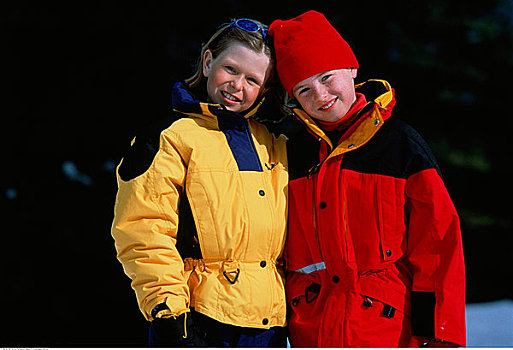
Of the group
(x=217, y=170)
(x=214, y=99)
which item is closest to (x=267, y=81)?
(x=214, y=99)

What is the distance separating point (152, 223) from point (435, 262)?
109cm

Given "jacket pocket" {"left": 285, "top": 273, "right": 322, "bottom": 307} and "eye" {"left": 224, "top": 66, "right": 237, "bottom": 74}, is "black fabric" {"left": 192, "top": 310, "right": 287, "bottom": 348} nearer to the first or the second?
"jacket pocket" {"left": 285, "top": 273, "right": 322, "bottom": 307}

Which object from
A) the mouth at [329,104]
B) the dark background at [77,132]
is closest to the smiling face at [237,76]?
the mouth at [329,104]

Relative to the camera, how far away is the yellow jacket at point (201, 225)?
1.85m

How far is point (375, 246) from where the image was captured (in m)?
1.94

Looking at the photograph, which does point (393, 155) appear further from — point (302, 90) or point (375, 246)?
point (302, 90)

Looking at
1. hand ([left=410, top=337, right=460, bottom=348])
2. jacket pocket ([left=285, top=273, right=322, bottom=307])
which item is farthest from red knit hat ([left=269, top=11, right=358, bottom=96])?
hand ([left=410, top=337, right=460, bottom=348])

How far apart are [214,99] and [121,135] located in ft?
7.48

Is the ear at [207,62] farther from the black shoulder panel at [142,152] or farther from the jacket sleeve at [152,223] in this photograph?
the jacket sleeve at [152,223]

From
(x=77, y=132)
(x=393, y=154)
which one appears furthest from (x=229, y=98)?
(x=77, y=132)

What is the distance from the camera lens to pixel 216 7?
4.28 meters

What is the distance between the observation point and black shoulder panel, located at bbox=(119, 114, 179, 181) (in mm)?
1929

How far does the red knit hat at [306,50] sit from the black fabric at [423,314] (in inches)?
39.4

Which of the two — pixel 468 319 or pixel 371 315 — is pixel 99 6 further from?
pixel 468 319
